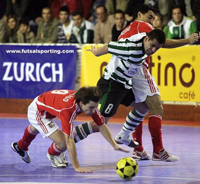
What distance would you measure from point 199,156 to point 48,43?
5.84 m

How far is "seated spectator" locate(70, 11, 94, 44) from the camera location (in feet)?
44.7

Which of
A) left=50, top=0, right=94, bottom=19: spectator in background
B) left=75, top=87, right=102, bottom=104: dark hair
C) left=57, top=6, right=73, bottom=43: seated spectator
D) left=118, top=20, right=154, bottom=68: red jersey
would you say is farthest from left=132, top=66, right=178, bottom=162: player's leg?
left=50, top=0, right=94, bottom=19: spectator in background

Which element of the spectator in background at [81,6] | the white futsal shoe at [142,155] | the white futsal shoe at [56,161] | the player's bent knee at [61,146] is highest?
the spectator in background at [81,6]

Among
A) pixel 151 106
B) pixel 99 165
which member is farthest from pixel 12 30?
pixel 99 165

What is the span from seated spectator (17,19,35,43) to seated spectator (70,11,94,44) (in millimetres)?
1081

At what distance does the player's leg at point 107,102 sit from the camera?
772 centimetres

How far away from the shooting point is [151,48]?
738cm

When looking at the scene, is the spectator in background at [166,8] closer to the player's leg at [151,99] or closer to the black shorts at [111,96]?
the player's leg at [151,99]

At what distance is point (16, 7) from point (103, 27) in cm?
322

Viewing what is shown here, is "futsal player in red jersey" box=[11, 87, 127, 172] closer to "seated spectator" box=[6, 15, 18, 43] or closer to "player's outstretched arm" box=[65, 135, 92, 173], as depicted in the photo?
"player's outstretched arm" box=[65, 135, 92, 173]

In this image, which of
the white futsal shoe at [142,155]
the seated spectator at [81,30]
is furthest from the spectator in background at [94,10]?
the white futsal shoe at [142,155]

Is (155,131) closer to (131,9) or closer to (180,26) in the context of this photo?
(180,26)

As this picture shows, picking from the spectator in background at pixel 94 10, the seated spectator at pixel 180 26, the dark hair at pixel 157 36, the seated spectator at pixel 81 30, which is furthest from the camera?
the spectator in background at pixel 94 10

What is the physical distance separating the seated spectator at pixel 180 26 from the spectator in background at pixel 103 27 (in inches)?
55.5
